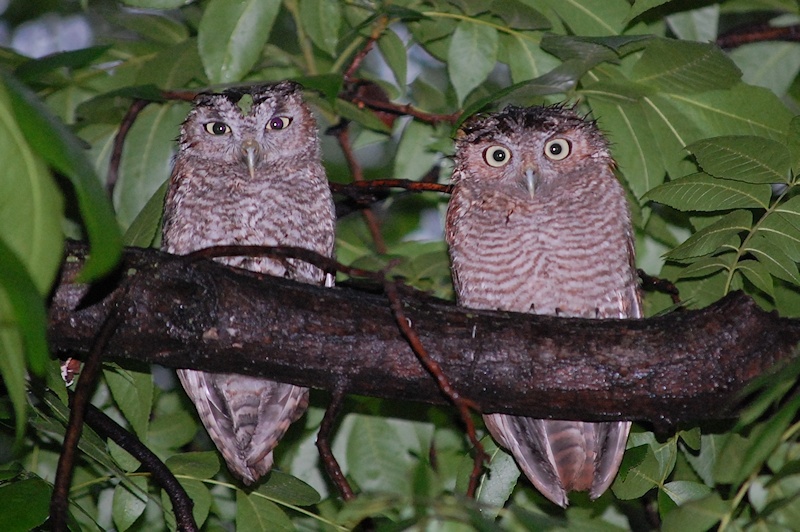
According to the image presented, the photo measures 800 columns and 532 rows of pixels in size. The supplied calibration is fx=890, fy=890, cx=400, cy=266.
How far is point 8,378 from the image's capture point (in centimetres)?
138

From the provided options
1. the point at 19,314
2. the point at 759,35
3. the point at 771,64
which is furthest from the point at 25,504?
the point at 759,35

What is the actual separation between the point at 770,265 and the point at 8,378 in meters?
2.34

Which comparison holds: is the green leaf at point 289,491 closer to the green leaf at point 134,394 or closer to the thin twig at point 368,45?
the green leaf at point 134,394

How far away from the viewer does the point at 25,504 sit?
2.49 m

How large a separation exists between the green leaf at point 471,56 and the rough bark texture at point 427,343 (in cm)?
107

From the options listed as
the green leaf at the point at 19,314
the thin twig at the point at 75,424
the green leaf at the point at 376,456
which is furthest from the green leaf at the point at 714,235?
the green leaf at the point at 19,314

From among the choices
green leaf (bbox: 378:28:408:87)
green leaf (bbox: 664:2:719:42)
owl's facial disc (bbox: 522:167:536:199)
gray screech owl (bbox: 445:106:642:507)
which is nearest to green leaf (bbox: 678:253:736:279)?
gray screech owl (bbox: 445:106:642:507)

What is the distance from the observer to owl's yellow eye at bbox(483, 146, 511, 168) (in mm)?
3977

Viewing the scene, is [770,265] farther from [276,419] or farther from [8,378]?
[8,378]

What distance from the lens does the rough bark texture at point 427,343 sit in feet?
8.64

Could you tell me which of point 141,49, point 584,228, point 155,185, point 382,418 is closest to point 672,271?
point 584,228

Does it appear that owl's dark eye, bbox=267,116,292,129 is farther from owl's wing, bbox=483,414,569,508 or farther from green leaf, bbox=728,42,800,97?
green leaf, bbox=728,42,800,97

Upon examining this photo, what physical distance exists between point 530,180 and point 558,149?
28 centimetres

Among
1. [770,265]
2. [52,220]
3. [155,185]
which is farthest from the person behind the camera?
[155,185]
